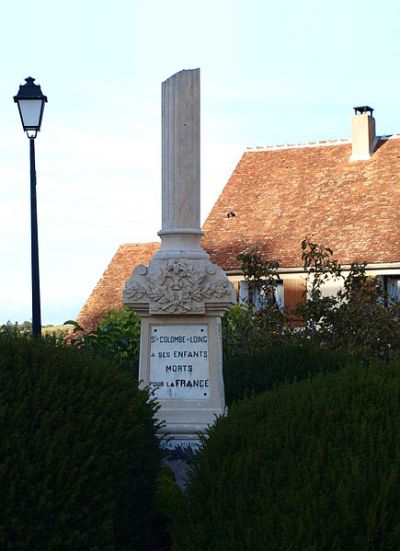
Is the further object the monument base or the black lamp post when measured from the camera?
the black lamp post

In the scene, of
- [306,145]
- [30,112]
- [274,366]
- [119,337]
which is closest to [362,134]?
[306,145]

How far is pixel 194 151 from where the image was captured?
33.8 ft

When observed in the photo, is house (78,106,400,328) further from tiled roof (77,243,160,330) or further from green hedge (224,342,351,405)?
green hedge (224,342,351,405)

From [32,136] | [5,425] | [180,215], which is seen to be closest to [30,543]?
[5,425]

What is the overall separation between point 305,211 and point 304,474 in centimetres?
3061

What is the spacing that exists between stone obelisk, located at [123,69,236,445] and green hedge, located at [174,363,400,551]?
234 cm

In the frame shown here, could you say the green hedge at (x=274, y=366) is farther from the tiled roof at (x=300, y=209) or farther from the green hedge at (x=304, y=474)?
the tiled roof at (x=300, y=209)

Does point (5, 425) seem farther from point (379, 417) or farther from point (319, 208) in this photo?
point (319, 208)

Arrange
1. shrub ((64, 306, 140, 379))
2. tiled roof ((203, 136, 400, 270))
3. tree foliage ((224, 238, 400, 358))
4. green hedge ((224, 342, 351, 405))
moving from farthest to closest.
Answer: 1. tiled roof ((203, 136, 400, 270))
2. shrub ((64, 306, 140, 379))
3. tree foliage ((224, 238, 400, 358))
4. green hedge ((224, 342, 351, 405))

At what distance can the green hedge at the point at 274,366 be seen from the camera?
11.2 metres

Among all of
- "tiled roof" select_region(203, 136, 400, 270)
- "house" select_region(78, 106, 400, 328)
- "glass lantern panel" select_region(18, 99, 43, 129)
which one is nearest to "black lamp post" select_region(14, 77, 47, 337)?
"glass lantern panel" select_region(18, 99, 43, 129)

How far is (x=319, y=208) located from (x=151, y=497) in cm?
2956

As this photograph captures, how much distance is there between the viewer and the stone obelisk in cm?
991

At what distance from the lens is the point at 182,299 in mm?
9906
